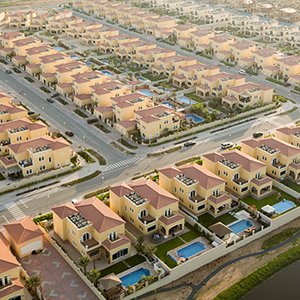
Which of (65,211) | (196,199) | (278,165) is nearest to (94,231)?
(65,211)

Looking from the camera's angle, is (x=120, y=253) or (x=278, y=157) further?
(x=278, y=157)

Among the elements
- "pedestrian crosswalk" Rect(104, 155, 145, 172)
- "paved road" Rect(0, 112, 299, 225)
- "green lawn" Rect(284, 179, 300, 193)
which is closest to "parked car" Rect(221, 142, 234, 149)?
"paved road" Rect(0, 112, 299, 225)

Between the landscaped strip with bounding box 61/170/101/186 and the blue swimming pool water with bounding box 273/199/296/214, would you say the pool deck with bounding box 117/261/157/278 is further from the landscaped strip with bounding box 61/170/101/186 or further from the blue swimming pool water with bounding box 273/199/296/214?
the landscaped strip with bounding box 61/170/101/186

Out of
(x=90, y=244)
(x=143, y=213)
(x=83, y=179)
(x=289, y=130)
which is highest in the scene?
(x=289, y=130)

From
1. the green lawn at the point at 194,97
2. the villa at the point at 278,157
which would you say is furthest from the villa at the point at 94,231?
the green lawn at the point at 194,97

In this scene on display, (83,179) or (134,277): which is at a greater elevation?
(83,179)

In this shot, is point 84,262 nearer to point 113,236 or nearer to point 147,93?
point 113,236
